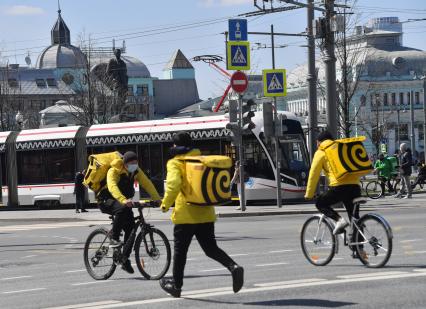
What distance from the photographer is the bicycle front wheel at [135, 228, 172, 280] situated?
11367 mm

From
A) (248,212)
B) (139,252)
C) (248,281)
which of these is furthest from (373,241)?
(248,212)

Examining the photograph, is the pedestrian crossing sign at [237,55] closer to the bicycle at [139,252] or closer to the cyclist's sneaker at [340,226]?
the bicycle at [139,252]

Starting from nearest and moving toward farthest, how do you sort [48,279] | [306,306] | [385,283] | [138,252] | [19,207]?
[306,306]
[385,283]
[138,252]
[48,279]
[19,207]

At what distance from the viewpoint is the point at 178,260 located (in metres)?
9.84

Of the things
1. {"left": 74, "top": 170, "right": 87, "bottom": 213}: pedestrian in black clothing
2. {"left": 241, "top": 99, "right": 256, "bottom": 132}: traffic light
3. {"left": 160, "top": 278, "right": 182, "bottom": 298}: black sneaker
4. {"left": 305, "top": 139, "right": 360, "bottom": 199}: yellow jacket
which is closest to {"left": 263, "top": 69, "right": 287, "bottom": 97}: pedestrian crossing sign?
{"left": 241, "top": 99, "right": 256, "bottom": 132}: traffic light

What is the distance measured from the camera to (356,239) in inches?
463

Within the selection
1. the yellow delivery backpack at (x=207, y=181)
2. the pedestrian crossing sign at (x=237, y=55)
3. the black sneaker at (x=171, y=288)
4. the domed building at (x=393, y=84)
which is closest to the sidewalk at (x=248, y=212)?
the pedestrian crossing sign at (x=237, y=55)

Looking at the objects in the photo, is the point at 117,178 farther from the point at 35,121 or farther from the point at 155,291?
the point at 35,121

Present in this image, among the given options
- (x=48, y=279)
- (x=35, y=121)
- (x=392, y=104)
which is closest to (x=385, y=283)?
(x=48, y=279)

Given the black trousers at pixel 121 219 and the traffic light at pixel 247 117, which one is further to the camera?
the traffic light at pixel 247 117

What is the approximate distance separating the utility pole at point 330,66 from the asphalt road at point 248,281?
9.98 metres

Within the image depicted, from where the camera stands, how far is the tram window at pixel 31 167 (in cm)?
3628

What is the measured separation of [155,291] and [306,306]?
221 centimetres

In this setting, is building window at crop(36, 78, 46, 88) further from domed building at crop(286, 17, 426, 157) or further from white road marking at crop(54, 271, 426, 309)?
white road marking at crop(54, 271, 426, 309)
